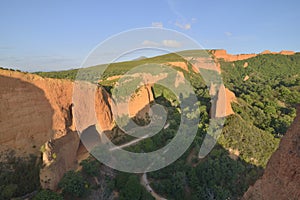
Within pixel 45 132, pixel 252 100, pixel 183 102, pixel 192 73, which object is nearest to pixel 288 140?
pixel 45 132

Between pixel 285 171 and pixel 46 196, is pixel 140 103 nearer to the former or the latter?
pixel 46 196

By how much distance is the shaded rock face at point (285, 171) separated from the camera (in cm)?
639

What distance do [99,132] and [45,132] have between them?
4.57 metres

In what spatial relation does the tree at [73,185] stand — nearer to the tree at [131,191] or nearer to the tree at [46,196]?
the tree at [46,196]

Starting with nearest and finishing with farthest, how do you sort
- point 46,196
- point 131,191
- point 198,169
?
point 46,196, point 131,191, point 198,169

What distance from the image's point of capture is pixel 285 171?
671cm

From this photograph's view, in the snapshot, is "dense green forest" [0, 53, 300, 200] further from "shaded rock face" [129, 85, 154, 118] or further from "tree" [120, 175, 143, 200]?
"shaded rock face" [129, 85, 154, 118]

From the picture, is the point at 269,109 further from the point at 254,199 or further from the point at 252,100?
the point at 254,199

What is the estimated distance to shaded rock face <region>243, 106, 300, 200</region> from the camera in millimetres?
6391

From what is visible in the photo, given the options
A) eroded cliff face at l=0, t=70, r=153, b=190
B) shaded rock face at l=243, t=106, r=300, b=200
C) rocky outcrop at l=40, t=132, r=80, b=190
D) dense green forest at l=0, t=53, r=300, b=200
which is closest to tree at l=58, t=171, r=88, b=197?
dense green forest at l=0, t=53, r=300, b=200

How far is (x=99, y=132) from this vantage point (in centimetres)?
1841

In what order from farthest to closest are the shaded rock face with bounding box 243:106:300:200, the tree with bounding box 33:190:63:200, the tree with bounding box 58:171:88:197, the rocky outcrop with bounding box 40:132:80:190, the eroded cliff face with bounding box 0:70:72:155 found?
the rocky outcrop with bounding box 40:132:80:190 → the eroded cliff face with bounding box 0:70:72:155 → the tree with bounding box 58:171:88:197 → the tree with bounding box 33:190:63:200 → the shaded rock face with bounding box 243:106:300:200

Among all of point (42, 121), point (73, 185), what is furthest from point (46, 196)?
point (42, 121)

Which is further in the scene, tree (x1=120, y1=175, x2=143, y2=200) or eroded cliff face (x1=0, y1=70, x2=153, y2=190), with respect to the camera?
tree (x1=120, y1=175, x2=143, y2=200)
